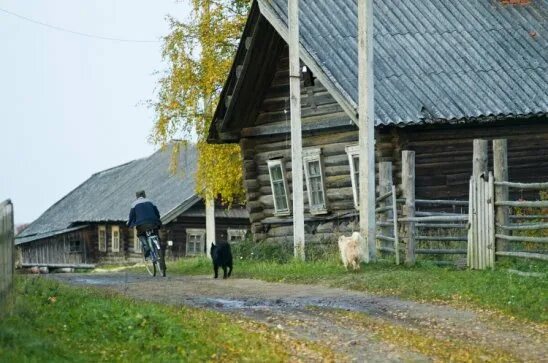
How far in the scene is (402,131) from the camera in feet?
93.8

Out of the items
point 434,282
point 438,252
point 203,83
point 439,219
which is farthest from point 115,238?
point 434,282

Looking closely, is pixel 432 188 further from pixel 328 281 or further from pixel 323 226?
pixel 328 281

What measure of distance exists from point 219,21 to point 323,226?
8.97 meters

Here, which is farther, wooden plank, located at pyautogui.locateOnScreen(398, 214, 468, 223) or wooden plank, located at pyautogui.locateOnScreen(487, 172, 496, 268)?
wooden plank, located at pyautogui.locateOnScreen(398, 214, 468, 223)

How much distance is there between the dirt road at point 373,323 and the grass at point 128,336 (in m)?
0.54

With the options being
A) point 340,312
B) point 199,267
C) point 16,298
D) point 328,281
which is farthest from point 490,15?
point 16,298

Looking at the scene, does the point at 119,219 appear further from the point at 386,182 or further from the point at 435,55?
the point at 386,182

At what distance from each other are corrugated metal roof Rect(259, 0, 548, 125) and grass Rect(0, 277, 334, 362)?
1309cm

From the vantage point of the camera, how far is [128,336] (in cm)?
1263

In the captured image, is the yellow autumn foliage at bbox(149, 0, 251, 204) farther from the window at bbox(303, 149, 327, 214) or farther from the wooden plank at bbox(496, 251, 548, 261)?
the wooden plank at bbox(496, 251, 548, 261)

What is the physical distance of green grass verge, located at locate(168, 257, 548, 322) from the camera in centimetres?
1594

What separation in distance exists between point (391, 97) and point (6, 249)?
1522 centimetres

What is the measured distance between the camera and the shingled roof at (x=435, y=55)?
27906 mm

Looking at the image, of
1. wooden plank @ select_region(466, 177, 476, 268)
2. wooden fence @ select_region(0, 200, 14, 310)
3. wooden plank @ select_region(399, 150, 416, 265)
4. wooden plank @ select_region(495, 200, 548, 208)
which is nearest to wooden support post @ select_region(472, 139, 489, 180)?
wooden plank @ select_region(466, 177, 476, 268)
